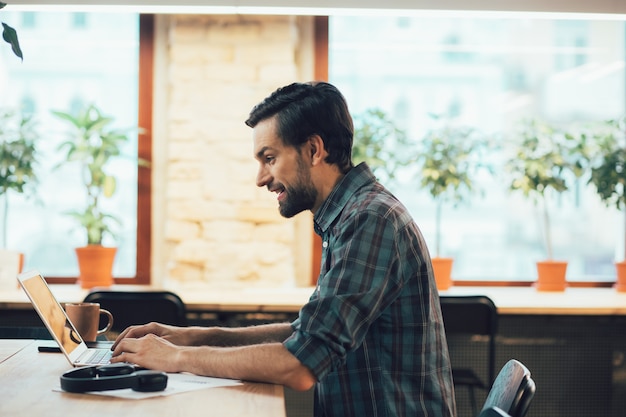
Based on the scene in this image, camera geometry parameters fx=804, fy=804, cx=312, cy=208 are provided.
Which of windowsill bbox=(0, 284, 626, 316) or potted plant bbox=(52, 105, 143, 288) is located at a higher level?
potted plant bbox=(52, 105, 143, 288)

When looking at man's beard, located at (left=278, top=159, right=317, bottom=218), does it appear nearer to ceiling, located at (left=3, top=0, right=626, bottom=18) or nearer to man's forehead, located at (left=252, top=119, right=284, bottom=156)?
man's forehead, located at (left=252, top=119, right=284, bottom=156)

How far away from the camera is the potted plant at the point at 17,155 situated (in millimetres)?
3928

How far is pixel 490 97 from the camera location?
4.37m

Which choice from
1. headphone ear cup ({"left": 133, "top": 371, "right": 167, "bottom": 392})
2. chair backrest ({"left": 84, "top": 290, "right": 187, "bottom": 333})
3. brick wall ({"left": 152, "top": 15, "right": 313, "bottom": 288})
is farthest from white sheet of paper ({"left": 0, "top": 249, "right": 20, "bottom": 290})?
headphone ear cup ({"left": 133, "top": 371, "right": 167, "bottom": 392})

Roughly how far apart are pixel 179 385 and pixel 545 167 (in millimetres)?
2978

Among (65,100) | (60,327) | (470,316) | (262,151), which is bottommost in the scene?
(470,316)

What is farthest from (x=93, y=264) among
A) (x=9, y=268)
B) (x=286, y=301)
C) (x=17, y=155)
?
(x=286, y=301)

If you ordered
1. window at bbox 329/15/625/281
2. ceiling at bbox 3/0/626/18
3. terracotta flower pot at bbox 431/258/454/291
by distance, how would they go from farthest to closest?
window at bbox 329/15/625/281 < terracotta flower pot at bbox 431/258/454/291 < ceiling at bbox 3/0/626/18

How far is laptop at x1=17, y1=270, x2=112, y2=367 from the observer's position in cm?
172

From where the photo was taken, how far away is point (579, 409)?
158 inches

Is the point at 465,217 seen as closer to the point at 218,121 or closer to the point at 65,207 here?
the point at 218,121

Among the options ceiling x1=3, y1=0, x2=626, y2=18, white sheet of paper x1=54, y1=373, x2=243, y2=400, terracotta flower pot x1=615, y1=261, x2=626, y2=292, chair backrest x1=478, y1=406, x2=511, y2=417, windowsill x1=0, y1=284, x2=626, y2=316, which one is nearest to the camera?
chair backrest x1=478, y1=406, x2=511, y2=417

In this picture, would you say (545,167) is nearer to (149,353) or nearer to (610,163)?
(610,163)

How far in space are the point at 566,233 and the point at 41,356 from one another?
320 cm
